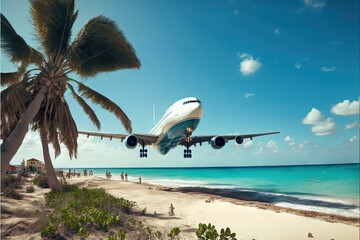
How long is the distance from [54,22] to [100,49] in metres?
2.04

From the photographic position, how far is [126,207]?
37.8ft

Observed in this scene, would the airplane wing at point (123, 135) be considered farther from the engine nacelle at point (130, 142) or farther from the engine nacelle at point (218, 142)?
the engine nacelle at point (218, 142)

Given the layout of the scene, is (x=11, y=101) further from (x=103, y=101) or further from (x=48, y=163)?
(x=48, y=163)

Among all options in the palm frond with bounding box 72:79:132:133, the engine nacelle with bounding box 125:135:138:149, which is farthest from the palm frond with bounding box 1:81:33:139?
the engine nacelle with bounding box 125:135:138:149

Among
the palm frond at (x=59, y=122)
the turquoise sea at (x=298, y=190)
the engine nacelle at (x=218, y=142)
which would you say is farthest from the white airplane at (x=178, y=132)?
A: the palm frond at (x=59, y=122)

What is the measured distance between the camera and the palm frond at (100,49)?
9945mm

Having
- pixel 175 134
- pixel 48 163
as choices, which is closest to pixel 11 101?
pixel 48 163

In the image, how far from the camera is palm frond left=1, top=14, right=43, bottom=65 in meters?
8.36

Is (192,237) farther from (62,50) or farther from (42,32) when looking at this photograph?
(42,32)

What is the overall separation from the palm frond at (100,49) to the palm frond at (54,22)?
1.73 ft

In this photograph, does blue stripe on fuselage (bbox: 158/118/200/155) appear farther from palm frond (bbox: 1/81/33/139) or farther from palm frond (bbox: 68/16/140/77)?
palm frond (bbox: 1/81/33/139)

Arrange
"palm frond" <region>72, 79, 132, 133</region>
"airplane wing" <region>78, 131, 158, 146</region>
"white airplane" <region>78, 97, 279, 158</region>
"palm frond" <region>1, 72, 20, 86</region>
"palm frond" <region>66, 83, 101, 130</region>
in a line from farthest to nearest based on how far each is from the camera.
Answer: "airplane wing" <region>78, 131, 158, 146</region>
"white airplane" <region>78, 97, 279, 158</region>
"palm frond" <region>66, 83, 101, 130</region>
"palm frond" <region>72, 79, 132, 133</region>
"palm frond" <region>1, 72, 20, 86</region>

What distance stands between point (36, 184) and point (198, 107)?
17.7 meters

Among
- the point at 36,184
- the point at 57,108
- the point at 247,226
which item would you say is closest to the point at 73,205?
the point at 57,108
